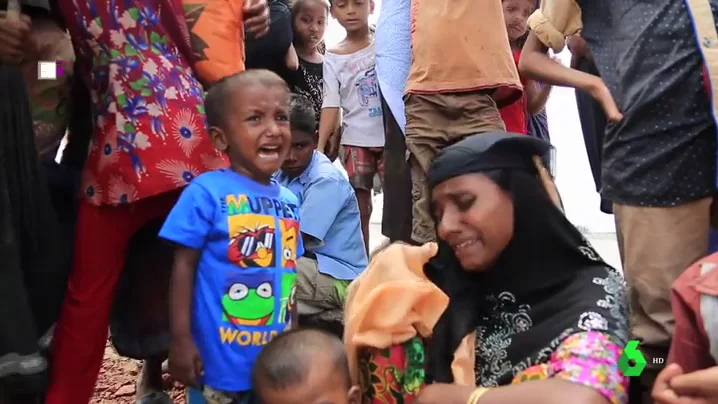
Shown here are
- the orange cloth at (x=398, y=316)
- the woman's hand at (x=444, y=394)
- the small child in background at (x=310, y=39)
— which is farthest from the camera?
the small child in background at (x=310, y=39)

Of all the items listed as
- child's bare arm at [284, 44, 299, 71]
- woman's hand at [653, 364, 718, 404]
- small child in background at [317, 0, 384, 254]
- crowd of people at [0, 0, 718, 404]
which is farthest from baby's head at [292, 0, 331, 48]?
woman's hand at [653, 364, 718, 404]

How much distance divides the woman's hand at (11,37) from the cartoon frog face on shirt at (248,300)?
799 mm

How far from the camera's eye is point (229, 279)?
7.13 feet

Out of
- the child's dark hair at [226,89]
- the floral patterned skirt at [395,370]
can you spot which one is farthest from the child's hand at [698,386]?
→ the child's dark hair at [226,89]

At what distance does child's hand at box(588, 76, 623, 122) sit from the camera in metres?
2.26

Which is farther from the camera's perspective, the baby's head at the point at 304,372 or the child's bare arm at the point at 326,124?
the child's bare arm at the point at 326,124

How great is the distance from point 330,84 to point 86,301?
2.28 m

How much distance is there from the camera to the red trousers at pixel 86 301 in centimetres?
239

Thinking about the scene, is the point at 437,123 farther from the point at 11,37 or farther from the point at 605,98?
the point at 11,37

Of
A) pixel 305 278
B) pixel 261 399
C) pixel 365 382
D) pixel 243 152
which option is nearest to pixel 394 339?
pixel 365 382

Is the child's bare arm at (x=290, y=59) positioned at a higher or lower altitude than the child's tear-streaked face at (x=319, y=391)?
higher

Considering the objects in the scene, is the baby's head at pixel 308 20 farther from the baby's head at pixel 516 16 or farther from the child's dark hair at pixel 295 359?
the child's dark hair at pixel 295 359

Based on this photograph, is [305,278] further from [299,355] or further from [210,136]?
[299,355]

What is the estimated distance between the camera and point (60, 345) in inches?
94.3
